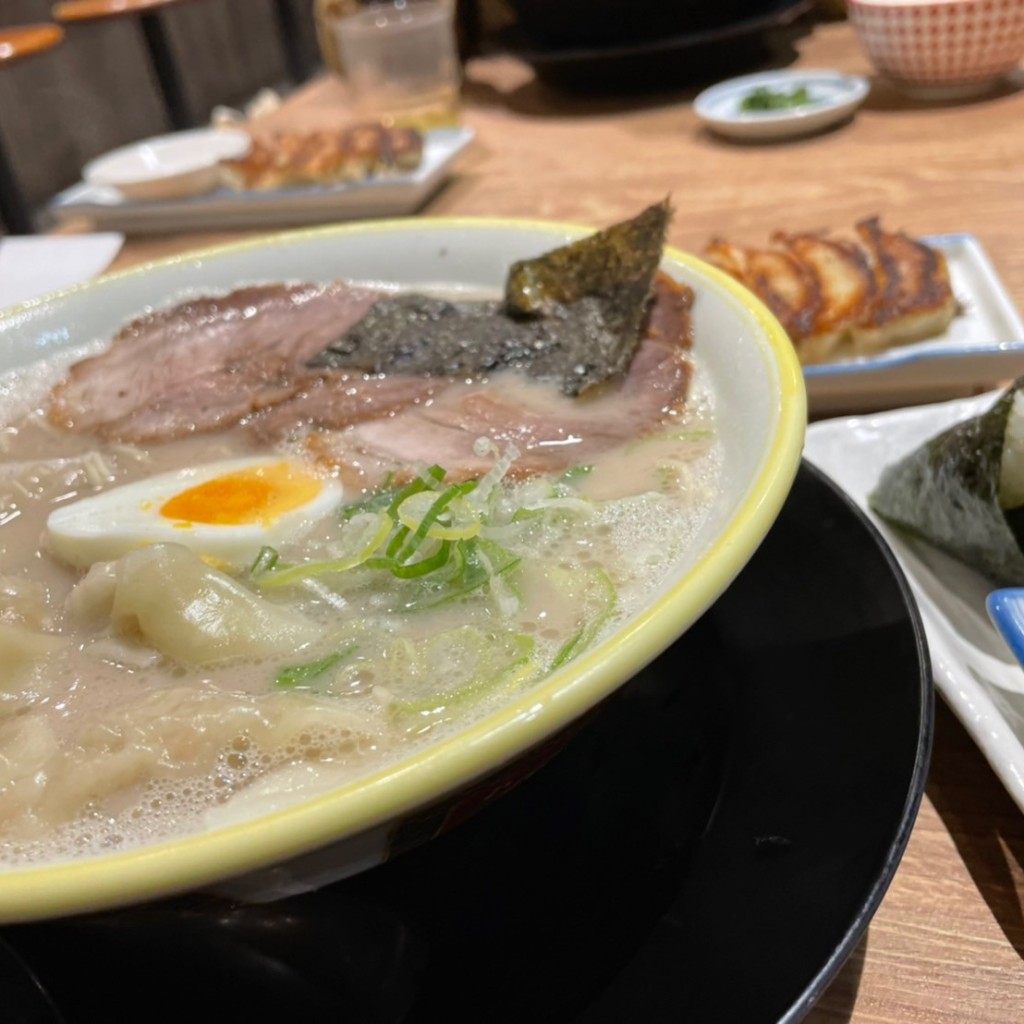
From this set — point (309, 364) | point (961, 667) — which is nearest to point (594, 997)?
point (961, 667)

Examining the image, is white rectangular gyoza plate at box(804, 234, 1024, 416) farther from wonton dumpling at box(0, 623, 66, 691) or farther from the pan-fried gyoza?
wonton dumpling at box(0, 623, 66, 691)

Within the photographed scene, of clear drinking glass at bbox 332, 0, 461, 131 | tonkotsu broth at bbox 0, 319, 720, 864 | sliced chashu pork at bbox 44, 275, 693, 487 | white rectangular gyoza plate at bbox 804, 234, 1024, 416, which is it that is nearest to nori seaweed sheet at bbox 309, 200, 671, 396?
sliced chashu pork at bbox 44, 275, 693, 487

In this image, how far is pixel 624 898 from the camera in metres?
0.62

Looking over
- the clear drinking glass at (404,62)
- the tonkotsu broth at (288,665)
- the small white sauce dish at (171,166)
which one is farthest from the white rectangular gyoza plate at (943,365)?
the clear drinking glass at (404,62)

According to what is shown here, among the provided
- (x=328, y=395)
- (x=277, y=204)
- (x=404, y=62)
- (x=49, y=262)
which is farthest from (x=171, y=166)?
(x=328, y=395)

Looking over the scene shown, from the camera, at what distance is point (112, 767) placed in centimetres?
58

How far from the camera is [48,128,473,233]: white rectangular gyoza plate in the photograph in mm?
2104

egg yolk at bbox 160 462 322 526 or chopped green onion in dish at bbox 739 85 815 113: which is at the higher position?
egg yolk at bbox 160 462 322 526

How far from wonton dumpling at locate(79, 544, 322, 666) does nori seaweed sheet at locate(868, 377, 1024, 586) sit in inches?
24.0

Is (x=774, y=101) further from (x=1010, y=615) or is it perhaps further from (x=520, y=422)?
(x=1010, y=615)

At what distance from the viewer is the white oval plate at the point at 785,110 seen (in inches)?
87.0

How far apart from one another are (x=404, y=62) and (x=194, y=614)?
95.9 inches

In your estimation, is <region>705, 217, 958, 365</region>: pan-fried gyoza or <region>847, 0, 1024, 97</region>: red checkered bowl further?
<region>847, 0, 1024, 97</region>: red checkered bowl

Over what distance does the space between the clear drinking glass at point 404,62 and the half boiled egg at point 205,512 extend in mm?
2065
